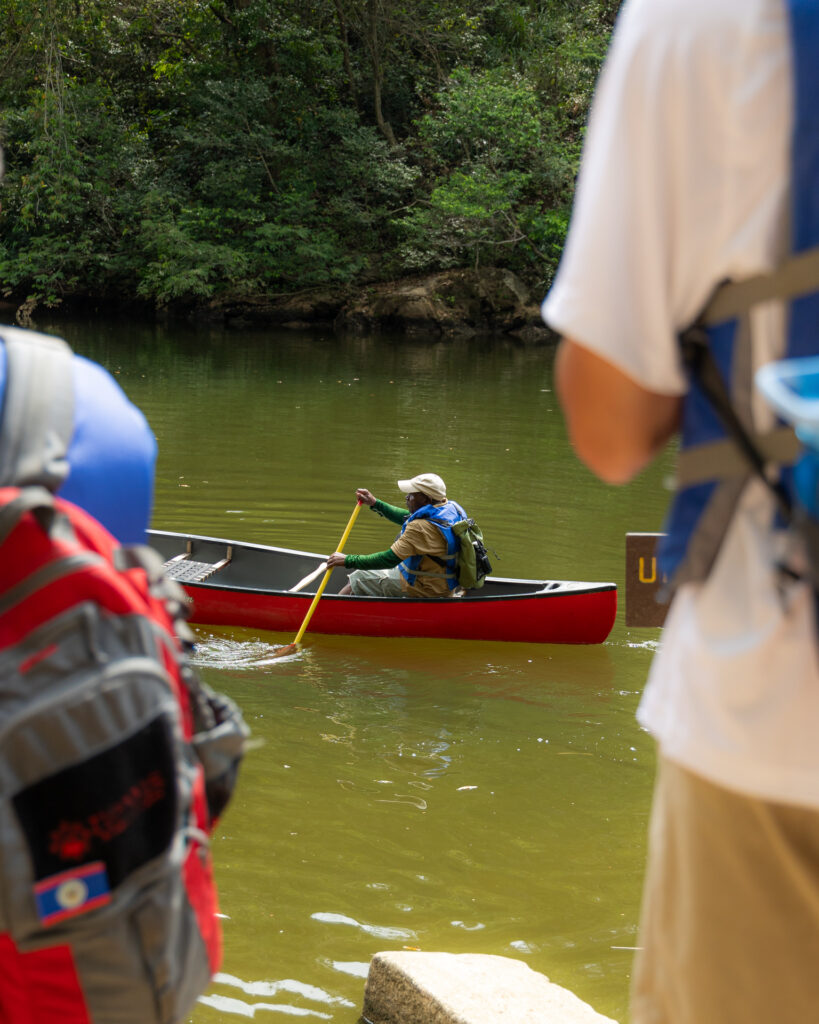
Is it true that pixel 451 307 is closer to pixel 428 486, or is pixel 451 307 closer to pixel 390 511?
pixel 390 511

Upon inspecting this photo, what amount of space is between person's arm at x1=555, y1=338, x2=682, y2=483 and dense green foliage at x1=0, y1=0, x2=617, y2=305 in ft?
83.5

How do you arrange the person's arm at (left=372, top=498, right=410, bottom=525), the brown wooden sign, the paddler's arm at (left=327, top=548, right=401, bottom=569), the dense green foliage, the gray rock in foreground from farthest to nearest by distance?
the dense green foliage, the person's arm at (left=372, top=498, right=410, bottom=525), the paddler's arm at (left=327, top=548, right=401, bottom=569), the brown wooden sign, the gray rock in foreground

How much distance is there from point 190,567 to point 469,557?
215 cm

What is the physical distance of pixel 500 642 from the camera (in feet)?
24.0

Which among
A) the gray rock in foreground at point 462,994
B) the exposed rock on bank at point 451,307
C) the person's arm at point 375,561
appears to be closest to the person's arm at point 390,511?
the person's arm at point 375,561

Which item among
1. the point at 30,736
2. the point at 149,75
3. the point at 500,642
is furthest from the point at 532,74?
the point at 30,736

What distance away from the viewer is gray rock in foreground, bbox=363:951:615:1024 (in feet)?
9.45

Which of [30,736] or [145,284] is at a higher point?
[30,736]

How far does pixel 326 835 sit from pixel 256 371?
16408 millimetres

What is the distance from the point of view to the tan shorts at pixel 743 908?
1073 mm

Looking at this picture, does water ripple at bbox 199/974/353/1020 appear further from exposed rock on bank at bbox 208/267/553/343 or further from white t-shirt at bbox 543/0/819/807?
exposed rock on bank at bbox 208/267/553/343

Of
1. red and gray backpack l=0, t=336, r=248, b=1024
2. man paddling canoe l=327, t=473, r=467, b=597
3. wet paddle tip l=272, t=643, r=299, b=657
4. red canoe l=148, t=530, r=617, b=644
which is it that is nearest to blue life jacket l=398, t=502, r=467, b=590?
man paddling canoe l=327, t=473, r=467, b=597

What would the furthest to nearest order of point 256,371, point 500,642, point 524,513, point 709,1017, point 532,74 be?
point 532,74, point 256,371, point 524,513, point 500,642, point 709,1017

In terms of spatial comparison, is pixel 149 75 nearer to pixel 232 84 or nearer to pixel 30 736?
pixel 232 84
